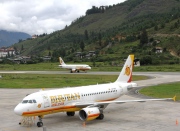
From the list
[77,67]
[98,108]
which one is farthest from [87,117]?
[77,67]

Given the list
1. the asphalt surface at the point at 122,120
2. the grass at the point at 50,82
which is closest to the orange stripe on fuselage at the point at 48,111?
the asphalt surface at the point at 122,120

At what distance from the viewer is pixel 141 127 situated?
101 ft

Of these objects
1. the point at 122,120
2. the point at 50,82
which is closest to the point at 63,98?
the point at 122,120

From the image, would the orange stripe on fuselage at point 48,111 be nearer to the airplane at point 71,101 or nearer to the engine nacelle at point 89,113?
the airplane at point 71,101

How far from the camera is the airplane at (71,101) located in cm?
3094

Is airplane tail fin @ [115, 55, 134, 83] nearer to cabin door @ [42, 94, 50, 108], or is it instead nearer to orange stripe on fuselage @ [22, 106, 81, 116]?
orange stripe on fuselage @ [22, 106, 81, 116]

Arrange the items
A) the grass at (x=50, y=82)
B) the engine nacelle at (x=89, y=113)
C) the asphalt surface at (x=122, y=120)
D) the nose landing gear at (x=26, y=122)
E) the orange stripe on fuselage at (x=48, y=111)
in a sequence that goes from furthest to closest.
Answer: the grass at (x=50, y=82) → the nose landing gear at (x=26, y=122) → the engine nacelle at (x=89, y=113) → the asphalt surface at (x=122, y=120) → the orange stripe on fuselage at (x=48, y=111)

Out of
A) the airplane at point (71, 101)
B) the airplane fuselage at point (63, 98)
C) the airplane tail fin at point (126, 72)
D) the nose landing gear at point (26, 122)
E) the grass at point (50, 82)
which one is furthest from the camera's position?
the grass at point (50, 82)

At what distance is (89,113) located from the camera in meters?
32.1

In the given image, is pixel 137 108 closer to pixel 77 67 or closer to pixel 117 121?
pixel 117 121

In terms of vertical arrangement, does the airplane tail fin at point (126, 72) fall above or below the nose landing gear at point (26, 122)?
above

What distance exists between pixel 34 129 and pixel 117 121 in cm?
965

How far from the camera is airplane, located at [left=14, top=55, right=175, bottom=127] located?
102 feet

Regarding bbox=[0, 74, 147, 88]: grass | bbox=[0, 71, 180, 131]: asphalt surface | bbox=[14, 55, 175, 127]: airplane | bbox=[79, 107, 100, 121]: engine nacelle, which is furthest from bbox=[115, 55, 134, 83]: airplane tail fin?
bbox=[0, 74, 147, 88]: grass
